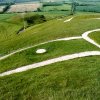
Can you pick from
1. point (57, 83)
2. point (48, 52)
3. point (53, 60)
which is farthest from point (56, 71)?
point (48, 52)

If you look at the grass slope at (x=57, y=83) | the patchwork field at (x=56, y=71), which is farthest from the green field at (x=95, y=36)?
the grass slope at (x=57, y=83)

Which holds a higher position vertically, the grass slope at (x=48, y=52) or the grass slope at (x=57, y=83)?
the grass slope at (x=57, y=83)

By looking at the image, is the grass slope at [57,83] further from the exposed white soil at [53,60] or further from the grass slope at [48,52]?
the grass slope at [48,52]

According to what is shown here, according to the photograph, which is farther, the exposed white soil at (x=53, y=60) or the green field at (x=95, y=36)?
the green field at (x=95, y=36)

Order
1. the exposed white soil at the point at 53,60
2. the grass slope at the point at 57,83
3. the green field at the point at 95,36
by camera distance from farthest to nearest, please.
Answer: the green field at the point at 95,36, the exposed white soil at the point at 53,60, the grass slope at the point at 57,83

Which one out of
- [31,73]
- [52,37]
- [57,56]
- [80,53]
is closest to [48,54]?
[57,56]

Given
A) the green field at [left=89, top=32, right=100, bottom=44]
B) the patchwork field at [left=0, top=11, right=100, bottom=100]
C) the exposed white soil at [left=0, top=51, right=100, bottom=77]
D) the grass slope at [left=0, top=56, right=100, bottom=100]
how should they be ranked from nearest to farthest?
the grass slope at [left=0, top=56, right=100, bottom=100], the patchwork field at [left=0, top=11, right=100, bottom=100], the exposed white soil at [left=0, top=51, right=100, bottom=77], the green field at [left=89, top=32, right=100, bottom=44]

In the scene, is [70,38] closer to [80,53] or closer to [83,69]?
[80,53]

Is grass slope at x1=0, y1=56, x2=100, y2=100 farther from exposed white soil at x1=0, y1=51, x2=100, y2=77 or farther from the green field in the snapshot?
the green field

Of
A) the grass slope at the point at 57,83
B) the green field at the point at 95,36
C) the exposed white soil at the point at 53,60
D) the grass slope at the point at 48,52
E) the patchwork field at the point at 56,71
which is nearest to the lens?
the grass slope at the point at 57,83

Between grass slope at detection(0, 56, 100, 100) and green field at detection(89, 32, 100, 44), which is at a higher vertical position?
grass slope at detection(0, 56, 100, 100)

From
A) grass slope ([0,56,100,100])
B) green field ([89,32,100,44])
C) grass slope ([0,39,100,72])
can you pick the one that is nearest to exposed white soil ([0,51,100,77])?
grass slope ([0,39,100,72])
